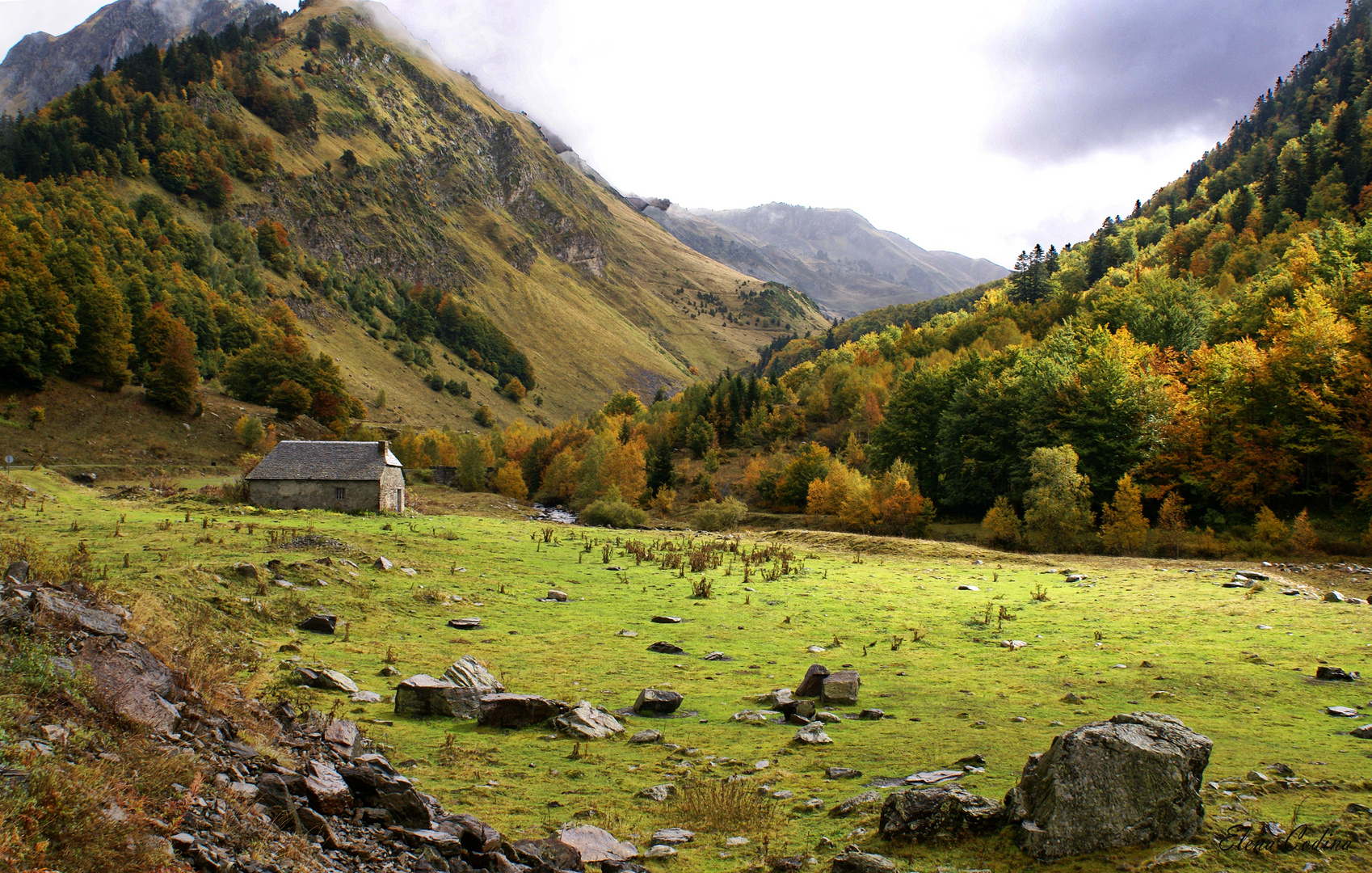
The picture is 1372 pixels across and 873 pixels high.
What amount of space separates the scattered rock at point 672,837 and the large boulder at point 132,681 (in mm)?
5363

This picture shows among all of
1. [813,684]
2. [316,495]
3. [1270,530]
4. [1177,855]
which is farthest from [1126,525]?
[316,495]

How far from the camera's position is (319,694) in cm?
1152

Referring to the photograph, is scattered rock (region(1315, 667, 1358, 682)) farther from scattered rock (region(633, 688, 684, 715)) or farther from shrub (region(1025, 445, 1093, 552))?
shrub (region(1025, 445, 1093, 552))

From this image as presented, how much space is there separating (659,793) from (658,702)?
3.40 meters

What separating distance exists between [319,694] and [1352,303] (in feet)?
220

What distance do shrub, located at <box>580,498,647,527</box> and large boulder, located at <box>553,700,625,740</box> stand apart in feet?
179

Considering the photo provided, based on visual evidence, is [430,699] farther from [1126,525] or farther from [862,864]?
[1126,525]

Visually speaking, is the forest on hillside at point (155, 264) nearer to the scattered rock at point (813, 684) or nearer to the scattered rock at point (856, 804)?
the scattered rock at point (813, 684)

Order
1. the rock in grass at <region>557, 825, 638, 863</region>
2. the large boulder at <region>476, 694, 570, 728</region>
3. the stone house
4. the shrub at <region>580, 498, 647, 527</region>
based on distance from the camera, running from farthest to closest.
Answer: the shrub at <region>580, 498, 647, 527</region>
the stone house
the large boulder at <region>476, 694, 570, 728</region>
the rock in grass at <region>557, 825, 638, 863</region>

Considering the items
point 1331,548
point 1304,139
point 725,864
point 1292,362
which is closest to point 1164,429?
point 1292,362

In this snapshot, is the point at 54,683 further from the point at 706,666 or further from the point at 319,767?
the point at 706,666

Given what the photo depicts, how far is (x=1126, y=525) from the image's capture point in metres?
43.5

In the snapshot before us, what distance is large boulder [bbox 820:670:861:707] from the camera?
12.5 m

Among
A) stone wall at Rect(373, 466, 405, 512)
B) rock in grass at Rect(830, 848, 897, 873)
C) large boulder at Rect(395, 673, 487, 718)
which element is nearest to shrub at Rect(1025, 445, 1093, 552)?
large boulder at Rect(395, 673, 487, 718)
